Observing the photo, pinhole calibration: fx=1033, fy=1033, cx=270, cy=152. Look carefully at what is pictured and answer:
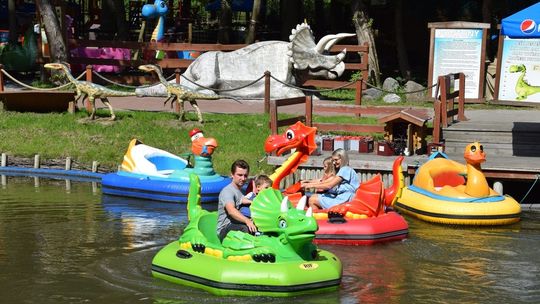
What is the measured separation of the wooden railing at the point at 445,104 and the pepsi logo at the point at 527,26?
89.9 inches

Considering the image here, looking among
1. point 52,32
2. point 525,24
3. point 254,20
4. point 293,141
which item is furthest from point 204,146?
point 254,20

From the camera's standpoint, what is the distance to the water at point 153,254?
11.6 metres

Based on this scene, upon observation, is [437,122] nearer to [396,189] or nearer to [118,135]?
[396,189]

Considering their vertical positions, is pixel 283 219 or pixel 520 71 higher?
pixel 520 71

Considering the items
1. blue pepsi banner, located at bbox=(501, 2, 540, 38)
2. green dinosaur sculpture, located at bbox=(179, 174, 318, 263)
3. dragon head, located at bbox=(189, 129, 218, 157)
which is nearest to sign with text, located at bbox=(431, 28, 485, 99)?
blue pepsi banner, located at bbox=(501, 2, 540, 38)

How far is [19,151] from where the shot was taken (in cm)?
2108

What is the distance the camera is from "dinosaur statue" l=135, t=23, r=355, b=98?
2703 centimetres

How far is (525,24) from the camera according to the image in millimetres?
17828

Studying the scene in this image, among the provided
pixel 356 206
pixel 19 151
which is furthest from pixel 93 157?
pixel 356 206

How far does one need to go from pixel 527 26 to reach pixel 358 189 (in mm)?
5295

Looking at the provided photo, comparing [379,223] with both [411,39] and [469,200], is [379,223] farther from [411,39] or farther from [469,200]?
[411,39]

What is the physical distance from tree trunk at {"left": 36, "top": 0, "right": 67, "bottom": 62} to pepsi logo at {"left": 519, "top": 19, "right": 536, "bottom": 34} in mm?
13584

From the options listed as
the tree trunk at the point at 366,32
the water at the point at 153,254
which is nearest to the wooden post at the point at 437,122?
the water at the point at 153,254

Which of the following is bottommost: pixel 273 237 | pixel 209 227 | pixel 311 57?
pixel 209 227
